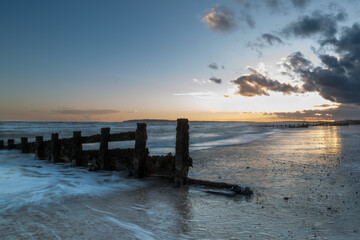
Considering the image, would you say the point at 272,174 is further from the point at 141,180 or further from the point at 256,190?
the point at 141,180

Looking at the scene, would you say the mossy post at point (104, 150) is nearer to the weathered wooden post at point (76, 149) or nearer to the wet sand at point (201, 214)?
the weathered wooden post at point (76, 149)

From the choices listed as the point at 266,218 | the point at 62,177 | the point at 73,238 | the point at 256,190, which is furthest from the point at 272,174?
the point at 62,177

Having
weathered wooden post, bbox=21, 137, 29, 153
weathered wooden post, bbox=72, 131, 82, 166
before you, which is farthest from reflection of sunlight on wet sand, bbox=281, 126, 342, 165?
weathered wooden post, bbox=21, 137, 29, 153

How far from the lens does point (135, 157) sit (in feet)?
30.8

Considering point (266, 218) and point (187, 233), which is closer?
point (187, 233)

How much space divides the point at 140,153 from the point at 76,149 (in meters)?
4.38

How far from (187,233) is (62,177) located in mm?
7337

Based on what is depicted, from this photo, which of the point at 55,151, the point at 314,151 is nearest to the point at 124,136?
the point at 55,151

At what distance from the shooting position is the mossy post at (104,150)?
10.5 meters

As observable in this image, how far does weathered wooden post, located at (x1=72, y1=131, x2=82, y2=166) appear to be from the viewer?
38.2 ft

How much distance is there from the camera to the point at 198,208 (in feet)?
19.7

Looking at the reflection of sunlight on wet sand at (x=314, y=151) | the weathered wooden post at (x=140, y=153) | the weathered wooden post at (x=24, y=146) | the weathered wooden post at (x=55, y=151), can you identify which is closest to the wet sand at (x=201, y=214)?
the weathered wooden post at (x=140, y=153)

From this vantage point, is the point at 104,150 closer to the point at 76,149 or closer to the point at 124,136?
the point at 124,136

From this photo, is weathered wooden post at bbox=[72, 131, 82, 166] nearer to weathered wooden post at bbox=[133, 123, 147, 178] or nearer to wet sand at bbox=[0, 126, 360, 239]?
weathered wooden post at bbox=[133, 123, 147, 178]
